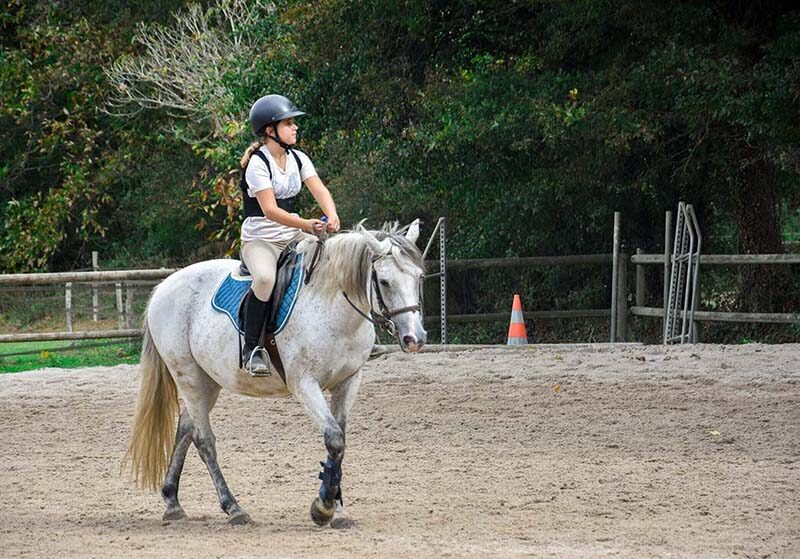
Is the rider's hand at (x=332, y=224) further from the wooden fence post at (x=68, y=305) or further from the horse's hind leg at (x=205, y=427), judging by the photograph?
the wooden fence post at (x=68, y=305)

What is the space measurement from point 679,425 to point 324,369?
4.08m

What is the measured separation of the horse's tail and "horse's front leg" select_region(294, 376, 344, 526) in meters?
1.35

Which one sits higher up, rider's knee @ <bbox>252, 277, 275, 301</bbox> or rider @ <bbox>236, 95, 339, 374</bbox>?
rider @ <bbox>236, 95, 339, 374</bbox>

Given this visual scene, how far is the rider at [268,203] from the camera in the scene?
6.49 m

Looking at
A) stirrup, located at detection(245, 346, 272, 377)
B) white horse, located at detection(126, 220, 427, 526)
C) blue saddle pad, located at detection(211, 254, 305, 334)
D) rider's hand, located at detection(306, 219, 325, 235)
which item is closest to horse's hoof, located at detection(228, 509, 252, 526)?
white horse, located at detection(126, 220, 427, 526)

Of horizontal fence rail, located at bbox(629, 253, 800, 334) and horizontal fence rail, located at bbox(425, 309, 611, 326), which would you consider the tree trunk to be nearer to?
horizontal fence rail, located at bbox(629, 253, 800, 334)

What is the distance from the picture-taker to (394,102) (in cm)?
1653

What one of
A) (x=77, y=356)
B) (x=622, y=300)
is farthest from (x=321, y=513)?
(x=77, y=356)

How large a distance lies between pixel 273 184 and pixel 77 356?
1089 centimetres

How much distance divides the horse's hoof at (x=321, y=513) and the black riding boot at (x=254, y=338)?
0.81 m

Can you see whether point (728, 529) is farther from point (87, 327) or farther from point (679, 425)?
point (87, 327)

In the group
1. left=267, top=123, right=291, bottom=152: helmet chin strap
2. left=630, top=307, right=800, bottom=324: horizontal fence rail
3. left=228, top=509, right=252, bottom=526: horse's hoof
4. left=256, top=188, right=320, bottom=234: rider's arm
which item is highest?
left=267, top=123, right=291, bottom=152: helmet chin strap

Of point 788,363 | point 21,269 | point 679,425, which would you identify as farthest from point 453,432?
point 21,269

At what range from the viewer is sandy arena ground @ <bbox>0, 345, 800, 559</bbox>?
19.4ft
